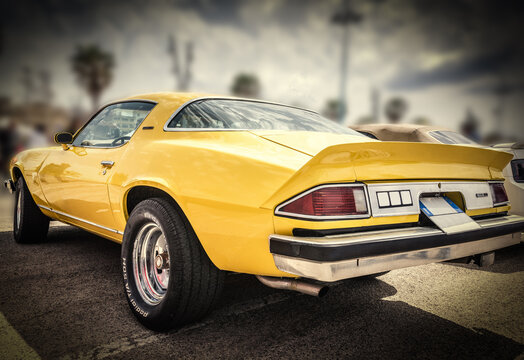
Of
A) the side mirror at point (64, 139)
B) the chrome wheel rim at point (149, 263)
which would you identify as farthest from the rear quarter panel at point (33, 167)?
the chrome wheel rim at point (149, 263)

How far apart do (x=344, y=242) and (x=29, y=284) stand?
2.47 meters

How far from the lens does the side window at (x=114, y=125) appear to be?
2.92 metres

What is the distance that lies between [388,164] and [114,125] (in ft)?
7.77

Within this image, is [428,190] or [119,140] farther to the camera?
[119,140]

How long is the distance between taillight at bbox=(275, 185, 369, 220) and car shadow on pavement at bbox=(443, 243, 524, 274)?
192 centimetres

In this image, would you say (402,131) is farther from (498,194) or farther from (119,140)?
(119,140)

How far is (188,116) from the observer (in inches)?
98.0

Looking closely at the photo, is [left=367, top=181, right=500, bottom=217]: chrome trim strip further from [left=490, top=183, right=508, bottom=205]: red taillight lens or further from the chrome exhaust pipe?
the chrome exhaust pipe

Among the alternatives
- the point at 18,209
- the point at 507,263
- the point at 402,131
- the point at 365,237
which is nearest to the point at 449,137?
the point at 402,131

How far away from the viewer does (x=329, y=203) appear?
1.72m

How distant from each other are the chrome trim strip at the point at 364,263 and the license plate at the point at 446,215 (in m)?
0.09

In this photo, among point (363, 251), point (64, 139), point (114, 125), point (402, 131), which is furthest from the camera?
point (402, 131)

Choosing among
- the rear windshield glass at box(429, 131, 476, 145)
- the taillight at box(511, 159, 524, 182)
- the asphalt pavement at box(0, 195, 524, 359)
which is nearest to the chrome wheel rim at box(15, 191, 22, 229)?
the asphalt pavement at box(0, 195, 524, 359)

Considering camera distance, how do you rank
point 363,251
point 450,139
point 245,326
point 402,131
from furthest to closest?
point 402,131 < point 450,139 < point 245,326 < point 363,251
